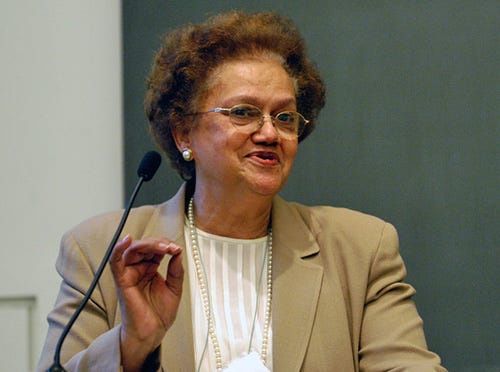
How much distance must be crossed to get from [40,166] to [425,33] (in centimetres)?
136

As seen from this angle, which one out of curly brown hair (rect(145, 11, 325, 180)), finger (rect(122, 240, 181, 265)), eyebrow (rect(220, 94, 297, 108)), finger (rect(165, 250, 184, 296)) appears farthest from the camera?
curly brown hair (rect(145, 11, 325, 180))

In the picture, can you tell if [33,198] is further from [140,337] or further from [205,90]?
[140,337]

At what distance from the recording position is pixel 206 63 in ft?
6.81

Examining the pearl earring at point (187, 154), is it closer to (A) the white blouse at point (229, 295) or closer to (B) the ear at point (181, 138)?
(B) the ear at point (181, 138)

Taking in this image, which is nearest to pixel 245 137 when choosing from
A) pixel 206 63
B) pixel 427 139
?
pixel 206 63

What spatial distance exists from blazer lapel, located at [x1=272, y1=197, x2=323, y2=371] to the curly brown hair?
31 centimetres

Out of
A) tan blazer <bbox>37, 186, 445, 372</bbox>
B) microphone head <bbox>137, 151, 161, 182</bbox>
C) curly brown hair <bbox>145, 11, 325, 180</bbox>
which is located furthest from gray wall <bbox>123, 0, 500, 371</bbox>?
microphone head <bbox>137, 151, 161, 182</bbox>

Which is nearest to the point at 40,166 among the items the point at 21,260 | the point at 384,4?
the point at 21,260

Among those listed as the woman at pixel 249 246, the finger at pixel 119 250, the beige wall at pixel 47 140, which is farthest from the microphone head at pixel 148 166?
the beige wall at pixel 47 140

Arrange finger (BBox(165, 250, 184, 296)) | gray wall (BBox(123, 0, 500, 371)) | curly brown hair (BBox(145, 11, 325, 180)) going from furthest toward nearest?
gray wall (BBox(123, 0, 500, 371)) < curly brown hair (BBox(145, 11, 325, 180)) < finger (BBox(165, 250, 184, 296))

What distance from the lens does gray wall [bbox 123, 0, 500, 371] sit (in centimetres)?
247

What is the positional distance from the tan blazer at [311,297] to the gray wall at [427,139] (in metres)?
0.40

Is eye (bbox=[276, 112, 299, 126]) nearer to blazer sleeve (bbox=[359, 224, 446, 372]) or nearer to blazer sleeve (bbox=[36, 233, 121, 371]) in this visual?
blazer sleeve (bbox=[359, 224, 446, 372])

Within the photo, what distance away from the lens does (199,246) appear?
2.10m
